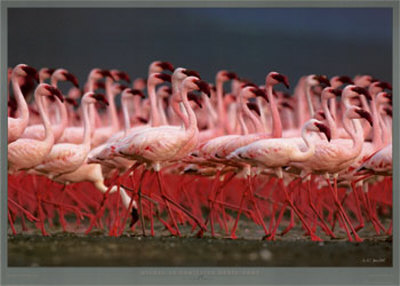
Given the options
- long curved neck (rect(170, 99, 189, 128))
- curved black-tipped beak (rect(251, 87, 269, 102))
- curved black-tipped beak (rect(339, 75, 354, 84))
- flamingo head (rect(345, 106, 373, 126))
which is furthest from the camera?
curved black-tipped beak (rect(339, 75, 354, 84))

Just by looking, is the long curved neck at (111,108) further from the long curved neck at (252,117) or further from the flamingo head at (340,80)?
the flamingo head at (340,80)

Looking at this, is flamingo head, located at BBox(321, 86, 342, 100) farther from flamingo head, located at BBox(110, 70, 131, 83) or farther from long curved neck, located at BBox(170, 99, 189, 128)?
flamingo head, located at BBox(110, 70, 131, 83)

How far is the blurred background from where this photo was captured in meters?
8.16

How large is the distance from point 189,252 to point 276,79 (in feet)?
7.87

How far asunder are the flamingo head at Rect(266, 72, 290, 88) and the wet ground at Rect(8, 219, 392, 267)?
5.47 feet

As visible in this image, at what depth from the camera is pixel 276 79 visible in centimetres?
953

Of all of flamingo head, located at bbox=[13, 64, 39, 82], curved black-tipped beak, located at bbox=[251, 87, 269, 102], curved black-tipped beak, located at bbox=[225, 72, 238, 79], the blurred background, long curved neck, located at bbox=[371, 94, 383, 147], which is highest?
the blurred background

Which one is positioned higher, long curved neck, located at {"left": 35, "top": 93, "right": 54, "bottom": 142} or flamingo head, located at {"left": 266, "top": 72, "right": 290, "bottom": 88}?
flamingo head, located at {"left": 266, "top": 72, "right": 290, "bottom": 88}

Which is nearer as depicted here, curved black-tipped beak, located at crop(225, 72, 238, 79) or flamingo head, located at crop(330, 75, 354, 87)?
flamingo head, located at crop(330, 75, 354, 87)

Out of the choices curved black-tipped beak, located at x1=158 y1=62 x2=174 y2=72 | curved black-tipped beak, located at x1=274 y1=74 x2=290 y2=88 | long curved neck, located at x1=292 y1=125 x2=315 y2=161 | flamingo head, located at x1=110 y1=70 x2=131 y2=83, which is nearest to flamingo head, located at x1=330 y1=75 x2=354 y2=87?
curved black-tipped beak, located at x1=274 y1=74 x2=290 y2=88

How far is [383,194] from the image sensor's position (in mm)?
11594

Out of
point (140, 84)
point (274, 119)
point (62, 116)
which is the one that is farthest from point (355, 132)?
point (140, 84)

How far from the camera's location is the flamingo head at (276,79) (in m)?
9.33

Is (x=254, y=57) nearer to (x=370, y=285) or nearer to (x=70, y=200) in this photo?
(x=370, y=285)
